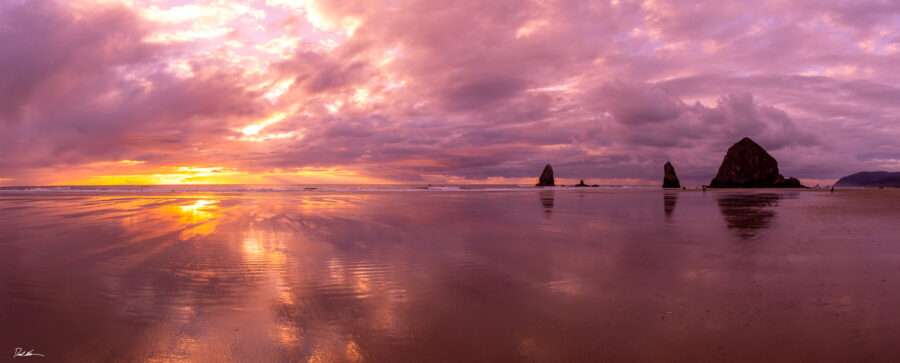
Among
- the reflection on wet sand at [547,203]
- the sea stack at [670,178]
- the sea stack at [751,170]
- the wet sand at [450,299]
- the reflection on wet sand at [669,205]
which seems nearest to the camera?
the wet sand at [450,299]

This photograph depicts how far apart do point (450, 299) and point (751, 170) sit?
12237 centimetres

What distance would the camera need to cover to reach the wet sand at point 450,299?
12.9ft

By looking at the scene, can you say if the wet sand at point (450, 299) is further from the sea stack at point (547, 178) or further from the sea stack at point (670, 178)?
the sea stack at point (547, 178)

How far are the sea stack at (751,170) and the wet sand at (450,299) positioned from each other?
358 ft

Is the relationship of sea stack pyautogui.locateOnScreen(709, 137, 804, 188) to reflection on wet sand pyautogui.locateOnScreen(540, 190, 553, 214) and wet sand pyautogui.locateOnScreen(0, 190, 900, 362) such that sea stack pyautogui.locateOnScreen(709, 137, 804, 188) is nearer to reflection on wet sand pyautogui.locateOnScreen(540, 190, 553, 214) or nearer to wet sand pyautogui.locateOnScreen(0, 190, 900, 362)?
reflection on wet sand pyautogui.locateOnScreen(540, 190, 553, 214)

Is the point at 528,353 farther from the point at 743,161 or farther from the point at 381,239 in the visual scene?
the point at 743,161

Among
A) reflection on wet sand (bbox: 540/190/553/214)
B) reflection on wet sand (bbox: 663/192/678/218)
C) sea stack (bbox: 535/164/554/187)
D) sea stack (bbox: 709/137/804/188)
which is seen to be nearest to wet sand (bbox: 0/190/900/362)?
reflection on wet sand (bbox: 663/192/678/218)

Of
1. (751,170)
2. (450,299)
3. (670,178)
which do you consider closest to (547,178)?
(670,178)

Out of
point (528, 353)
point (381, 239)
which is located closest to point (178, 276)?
point (381, 239)

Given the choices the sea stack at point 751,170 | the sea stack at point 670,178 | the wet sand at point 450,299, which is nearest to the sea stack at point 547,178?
the sea stack at point 670,178

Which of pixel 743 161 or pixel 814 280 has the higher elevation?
pixel 743 161

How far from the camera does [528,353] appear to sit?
3785mm

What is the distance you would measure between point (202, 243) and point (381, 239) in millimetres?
5044

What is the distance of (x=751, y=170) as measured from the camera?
320 ft
